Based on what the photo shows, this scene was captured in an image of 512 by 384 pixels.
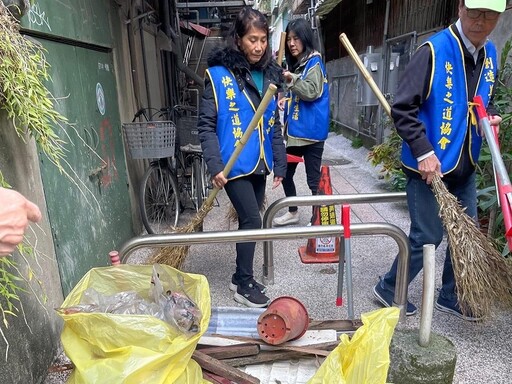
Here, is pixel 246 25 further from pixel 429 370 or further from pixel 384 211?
pixel 384 211

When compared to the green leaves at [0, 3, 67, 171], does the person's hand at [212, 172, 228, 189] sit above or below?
below

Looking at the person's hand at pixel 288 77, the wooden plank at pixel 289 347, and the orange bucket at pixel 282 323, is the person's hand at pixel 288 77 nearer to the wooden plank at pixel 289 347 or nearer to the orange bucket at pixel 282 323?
the orange bucket at pixel 282 323

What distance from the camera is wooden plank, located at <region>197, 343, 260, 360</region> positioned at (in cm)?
195

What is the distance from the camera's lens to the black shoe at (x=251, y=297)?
278 centimetres

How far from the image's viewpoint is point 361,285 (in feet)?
10.3

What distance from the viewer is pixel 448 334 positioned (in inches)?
98.3

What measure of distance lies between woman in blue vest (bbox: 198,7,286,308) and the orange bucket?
0.76 metres

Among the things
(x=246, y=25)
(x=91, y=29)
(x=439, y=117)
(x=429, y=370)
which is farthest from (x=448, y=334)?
(x=91, y=29)

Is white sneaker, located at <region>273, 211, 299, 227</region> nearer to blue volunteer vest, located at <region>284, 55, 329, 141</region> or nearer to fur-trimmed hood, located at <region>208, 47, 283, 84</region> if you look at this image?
blue volunteer vest, located at <region>284, 55, 329, 141</region>

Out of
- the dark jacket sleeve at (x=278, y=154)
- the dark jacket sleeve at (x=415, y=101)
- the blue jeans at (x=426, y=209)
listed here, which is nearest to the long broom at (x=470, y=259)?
the blue jeans at (x=426, y=209)

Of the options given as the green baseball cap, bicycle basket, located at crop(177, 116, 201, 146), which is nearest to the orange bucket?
the green baseball cap

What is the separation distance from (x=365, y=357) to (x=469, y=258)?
1.07m

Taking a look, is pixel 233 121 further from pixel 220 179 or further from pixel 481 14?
pixel 481 14

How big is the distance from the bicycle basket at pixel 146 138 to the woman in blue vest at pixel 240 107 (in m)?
1.08
